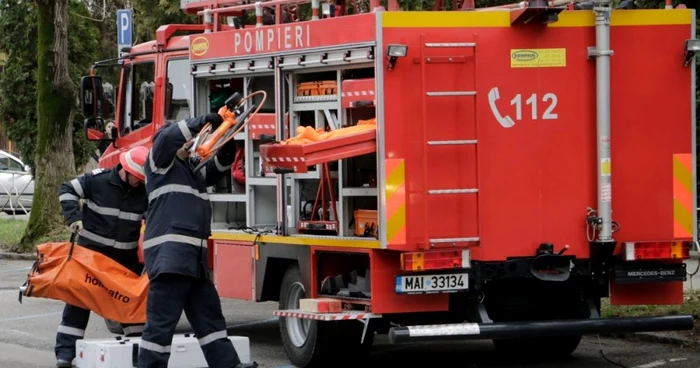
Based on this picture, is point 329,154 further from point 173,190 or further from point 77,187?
point 77,187

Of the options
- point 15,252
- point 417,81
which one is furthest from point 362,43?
point 15,252

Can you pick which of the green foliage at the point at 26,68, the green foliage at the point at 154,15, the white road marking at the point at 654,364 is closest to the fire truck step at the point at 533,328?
the white road marking at the point at 654,364

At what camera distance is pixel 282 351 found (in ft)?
34.9

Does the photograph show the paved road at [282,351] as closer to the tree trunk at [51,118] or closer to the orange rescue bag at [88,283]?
the orange rescue bag at [88,283]

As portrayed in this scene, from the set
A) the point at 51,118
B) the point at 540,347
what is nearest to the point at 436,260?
the point at 540,347

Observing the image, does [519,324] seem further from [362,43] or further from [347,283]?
[362,43]

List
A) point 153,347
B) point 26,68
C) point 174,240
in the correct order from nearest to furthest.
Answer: point 153,347
point 174,240
point 26,68

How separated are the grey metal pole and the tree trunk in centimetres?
1247

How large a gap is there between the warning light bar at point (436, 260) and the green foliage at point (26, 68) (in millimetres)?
20309

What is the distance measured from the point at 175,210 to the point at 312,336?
1628 millimetres

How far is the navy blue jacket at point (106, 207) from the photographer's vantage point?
9789mm

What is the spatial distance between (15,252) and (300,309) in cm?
1151

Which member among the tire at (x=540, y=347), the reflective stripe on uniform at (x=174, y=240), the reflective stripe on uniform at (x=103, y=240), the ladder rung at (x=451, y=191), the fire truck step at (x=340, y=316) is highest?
the ladder rung at (x=451, y=191)

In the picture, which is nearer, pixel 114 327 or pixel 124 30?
pixel 114 327
